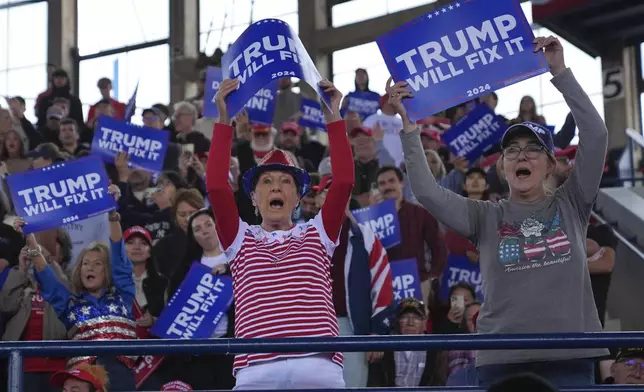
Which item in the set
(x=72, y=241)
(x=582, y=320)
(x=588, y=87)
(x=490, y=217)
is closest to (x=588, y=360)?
(x=582, y=320)

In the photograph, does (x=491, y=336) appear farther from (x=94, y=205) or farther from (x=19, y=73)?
(x=19, y=73)

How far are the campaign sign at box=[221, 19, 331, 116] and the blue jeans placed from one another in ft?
4.83

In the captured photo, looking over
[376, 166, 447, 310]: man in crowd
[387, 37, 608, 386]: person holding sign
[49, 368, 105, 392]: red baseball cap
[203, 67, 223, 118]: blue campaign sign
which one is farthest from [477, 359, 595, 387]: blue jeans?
[203, 67, 223, 118]: blue campaign sign

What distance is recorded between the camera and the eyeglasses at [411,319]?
28.0 ft

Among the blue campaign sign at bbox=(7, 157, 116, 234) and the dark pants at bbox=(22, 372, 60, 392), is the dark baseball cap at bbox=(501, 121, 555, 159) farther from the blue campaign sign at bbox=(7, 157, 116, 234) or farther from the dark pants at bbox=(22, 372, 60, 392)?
the blue campaign sign at bbox=(7, 157, 116, 234)

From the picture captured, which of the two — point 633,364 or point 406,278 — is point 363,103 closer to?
point 406,278

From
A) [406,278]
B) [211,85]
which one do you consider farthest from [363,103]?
[406,278]

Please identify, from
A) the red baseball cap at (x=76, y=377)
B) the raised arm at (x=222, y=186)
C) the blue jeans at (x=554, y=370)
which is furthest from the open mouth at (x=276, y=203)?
the red baseball cap at (x=76, y=377)

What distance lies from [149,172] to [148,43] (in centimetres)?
1276

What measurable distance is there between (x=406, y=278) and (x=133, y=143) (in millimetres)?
3275

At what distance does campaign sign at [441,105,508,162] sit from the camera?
11.7 m

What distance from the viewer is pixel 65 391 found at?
24.4ft

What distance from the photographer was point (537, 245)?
5156 millimetres

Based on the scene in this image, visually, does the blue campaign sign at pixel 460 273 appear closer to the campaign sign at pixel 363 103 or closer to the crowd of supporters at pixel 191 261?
the crowd of supporters at pixel 191 261
